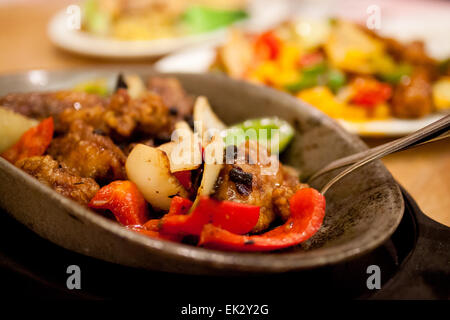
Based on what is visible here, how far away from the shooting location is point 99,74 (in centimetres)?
246

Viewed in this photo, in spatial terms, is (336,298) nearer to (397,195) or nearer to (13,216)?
(397,195)

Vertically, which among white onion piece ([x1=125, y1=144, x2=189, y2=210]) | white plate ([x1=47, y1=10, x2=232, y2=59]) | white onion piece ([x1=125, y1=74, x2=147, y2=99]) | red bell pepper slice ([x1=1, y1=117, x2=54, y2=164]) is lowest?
white onion piece ([x1=125, y1=144, x2=189, y2=210])

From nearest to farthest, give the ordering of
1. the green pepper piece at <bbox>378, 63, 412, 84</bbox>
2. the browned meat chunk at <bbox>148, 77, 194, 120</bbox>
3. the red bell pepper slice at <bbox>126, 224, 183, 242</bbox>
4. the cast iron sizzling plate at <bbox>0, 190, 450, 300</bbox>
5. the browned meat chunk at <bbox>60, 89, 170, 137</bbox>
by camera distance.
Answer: the cast iron sizzling plate at <bbox>0, 190, 450, 300</bbox> < the red bell pepper slice at <bbox>126, 224, 183, 242</bbox> < the browned meat chunk at <bbox>60, 89, 170, 137</bbox> < the browned meat chunk at <bbox>148, 77, 194, 120</bbox> < the green pepper piece at <bbox>378, 63, 412, 84</bbox>

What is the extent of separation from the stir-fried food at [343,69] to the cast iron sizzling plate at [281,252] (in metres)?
0.91

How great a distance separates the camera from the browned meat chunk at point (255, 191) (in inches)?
56.6

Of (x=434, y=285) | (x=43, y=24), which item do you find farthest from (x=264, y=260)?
(x=43, y=24)

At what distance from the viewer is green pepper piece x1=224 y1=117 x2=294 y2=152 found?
1874 mm

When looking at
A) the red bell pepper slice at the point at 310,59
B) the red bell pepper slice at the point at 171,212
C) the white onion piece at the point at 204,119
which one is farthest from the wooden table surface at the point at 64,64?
the red bell pepper slice at the point at 171,212

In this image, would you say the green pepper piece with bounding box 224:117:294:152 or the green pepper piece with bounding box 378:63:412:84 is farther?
the green pepper piece with bounding box 378:63:412:84

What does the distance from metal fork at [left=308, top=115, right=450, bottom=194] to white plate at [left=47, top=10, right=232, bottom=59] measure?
8.92 ft

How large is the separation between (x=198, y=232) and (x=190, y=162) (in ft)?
0.99

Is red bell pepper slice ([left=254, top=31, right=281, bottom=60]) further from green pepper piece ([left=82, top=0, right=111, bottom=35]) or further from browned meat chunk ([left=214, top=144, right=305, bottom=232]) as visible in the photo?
browned meat chunk ([left=214, top=144, right=305, bottom=232])

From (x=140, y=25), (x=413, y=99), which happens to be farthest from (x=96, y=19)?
(x=413, y=99)

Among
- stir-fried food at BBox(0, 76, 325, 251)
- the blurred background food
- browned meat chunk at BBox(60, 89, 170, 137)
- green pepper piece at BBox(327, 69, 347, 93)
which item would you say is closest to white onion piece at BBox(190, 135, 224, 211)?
stir-fried food at BBox(0, 76, 325, 251)
